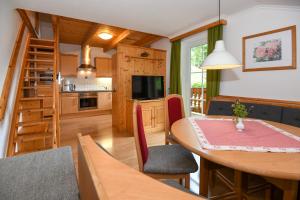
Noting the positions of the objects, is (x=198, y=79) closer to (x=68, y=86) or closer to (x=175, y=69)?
(x=175, y=69)

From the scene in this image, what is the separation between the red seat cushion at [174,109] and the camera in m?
2.38

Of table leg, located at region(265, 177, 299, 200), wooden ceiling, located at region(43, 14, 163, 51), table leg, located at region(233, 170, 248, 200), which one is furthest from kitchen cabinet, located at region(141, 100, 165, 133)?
table leg, located at region(265, 177, 299, 200)

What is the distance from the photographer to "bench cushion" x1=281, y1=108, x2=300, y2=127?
2.02 meters

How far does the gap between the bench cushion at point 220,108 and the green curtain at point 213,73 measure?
0.49 m

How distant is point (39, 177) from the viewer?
4.09 ft

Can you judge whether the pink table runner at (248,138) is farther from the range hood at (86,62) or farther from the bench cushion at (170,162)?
the range hood at (86,62)

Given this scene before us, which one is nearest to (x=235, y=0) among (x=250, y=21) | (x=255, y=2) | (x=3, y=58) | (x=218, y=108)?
(x=255, y=2)

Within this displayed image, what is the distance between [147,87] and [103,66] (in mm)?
2992

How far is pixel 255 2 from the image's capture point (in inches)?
101

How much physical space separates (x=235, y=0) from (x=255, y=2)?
0.34 m

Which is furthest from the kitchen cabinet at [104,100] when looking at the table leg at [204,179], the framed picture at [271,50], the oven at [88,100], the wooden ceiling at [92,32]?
the table leg at [204,179]

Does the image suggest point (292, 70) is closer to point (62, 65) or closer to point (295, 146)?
point (295, 146)

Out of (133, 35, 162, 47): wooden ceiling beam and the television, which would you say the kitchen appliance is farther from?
the television

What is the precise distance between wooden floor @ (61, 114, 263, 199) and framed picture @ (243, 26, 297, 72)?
5.99 ft
